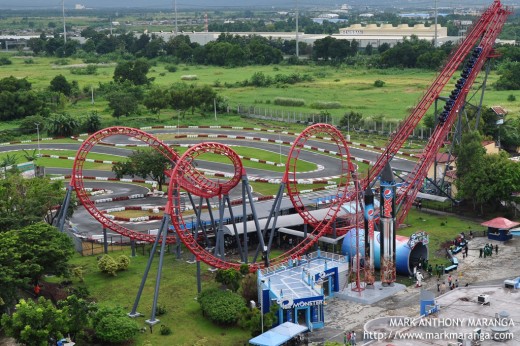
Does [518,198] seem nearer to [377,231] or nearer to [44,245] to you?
[377,231]

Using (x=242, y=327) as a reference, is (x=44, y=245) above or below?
above

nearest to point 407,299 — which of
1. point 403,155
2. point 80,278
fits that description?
point 80,278

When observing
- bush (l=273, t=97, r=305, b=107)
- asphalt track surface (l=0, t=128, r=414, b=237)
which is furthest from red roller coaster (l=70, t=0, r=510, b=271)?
bush (l=273, t=97, r=305, b=107)

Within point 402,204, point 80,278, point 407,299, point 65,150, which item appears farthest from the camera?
point 65,150

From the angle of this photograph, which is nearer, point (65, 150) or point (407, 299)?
point (407, 299)

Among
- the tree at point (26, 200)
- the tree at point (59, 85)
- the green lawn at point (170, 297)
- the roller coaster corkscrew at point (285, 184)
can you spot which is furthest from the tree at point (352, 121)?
the green lawn at point (170, 297)

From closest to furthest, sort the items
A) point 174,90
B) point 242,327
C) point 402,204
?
point 242,327 → point 402,204 → point 174,90

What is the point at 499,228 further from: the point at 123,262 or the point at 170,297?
the point at 123,262

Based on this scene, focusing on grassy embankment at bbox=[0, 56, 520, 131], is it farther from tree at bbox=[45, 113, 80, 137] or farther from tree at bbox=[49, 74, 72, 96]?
tree at bbox=[45, 113, 80, 137]
